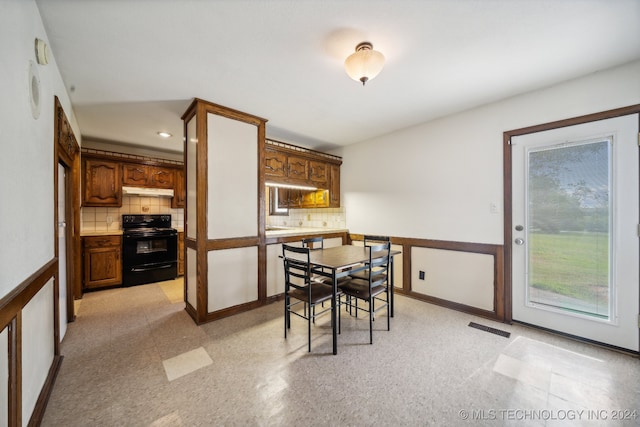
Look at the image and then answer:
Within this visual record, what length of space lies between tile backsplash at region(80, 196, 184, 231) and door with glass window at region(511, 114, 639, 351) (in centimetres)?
573

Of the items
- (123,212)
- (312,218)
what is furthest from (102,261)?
(312,218)

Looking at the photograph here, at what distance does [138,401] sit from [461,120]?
4.15 meters

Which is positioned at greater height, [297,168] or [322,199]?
[297,168]

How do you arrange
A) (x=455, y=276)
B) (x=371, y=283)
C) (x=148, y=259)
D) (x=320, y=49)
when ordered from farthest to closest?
(x=148, y=259), (x=455, y=276), (x=371, y=283), (x=320, y=49)

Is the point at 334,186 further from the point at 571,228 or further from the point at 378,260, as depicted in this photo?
the point at 571,228

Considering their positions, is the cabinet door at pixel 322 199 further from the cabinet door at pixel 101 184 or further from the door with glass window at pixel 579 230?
the cabinet door at pixel 101 184

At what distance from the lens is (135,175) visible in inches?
179

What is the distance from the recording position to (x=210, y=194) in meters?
2.89

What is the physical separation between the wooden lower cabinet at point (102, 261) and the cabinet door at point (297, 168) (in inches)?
123

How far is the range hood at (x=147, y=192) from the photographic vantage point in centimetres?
440

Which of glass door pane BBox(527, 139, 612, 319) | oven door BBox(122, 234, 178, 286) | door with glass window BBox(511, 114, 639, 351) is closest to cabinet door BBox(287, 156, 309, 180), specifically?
oven door BBox(122, 234, 178, 286)

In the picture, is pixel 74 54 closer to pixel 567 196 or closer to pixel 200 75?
pixel 200 75

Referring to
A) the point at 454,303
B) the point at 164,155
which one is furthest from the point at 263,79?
the point at 164,155

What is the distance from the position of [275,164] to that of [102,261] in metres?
3.25
